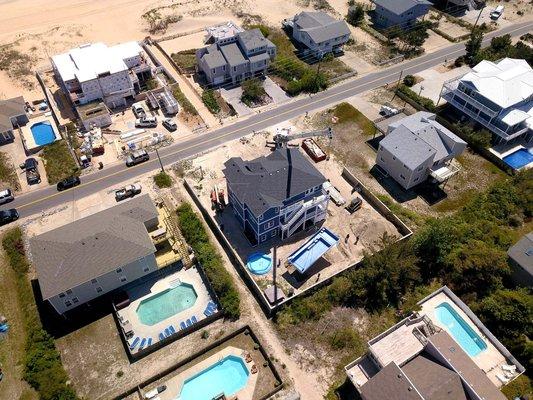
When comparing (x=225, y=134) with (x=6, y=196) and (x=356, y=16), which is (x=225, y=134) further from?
(x=356, y=16)

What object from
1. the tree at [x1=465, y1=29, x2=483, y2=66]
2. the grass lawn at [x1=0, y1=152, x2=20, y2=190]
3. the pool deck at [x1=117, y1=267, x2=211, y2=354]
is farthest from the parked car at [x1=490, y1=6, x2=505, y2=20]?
the grass lawn at [x1=0, y1=152, x2=20, y2=190]

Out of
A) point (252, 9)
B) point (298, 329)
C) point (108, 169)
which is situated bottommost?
point (298, 329)

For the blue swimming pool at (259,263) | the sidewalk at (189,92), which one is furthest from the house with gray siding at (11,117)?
the blue swimming pool at (259,263)

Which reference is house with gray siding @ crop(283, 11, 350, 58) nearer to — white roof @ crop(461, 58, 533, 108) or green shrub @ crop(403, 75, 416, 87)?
green shrub @ crop(403, 75, 416, 87)

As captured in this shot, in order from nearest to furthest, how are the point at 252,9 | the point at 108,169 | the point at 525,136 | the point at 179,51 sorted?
1. the point at 108,169
2. the point at 525,136
3. the point at 179,51
4. the point at 252,9

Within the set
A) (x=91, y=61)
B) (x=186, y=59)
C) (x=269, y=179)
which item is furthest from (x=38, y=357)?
(x=186, y=59)

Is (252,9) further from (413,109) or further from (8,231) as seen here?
(8,231)

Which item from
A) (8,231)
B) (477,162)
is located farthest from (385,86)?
(8,231)
